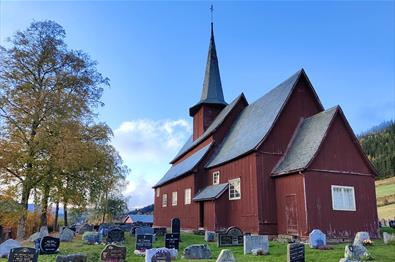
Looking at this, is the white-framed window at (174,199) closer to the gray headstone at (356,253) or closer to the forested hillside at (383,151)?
the gray headstone at (356,253)

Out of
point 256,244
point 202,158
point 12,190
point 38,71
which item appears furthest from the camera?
point 202,158

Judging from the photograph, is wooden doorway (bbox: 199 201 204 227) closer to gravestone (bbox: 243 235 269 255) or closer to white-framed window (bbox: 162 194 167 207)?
white-framed window (bbox: 162 194 167 207)

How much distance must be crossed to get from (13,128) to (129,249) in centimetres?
1058

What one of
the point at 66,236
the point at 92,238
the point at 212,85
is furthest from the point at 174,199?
the point at 92,238

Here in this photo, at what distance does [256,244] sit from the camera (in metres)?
14.9

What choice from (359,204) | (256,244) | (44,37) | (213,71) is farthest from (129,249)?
(213,71)

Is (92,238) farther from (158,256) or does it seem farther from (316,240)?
(316,240)

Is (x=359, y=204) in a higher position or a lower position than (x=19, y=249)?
higher

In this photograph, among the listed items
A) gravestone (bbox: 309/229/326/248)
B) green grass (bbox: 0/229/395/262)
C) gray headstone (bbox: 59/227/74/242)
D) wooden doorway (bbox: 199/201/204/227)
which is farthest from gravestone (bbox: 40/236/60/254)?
wooden doorway (bbox: 199/201/204/227)

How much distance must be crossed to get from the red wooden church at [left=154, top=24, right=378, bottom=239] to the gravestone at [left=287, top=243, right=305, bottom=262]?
6.09m

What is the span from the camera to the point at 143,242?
16.0 meters

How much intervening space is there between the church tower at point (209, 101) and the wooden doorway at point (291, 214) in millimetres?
15043

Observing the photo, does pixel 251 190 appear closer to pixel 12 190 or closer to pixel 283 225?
pixel 283 225

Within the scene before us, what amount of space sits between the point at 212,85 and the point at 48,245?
23.1 m
